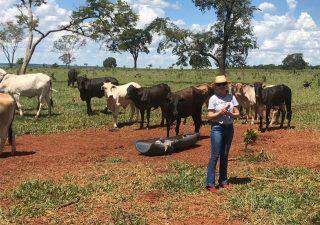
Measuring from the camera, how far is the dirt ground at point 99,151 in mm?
12352

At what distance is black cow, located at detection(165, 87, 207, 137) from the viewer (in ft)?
52.4

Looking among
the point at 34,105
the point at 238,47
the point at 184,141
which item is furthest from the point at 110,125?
the point at 238,47

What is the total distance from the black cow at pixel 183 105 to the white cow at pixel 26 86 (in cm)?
852

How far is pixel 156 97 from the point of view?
19.5m

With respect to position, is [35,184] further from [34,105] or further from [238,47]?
[238,47]

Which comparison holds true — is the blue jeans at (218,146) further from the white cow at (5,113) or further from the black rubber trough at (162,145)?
the white cow at (5,113)

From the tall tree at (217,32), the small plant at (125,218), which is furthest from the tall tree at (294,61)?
the small plant at (125,218)

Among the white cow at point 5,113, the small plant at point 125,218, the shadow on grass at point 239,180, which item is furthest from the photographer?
the white cow at point 5,113

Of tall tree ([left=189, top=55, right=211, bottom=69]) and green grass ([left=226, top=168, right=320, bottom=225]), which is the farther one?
tall tree ([left=189, top=55, right=211, bottom=69])

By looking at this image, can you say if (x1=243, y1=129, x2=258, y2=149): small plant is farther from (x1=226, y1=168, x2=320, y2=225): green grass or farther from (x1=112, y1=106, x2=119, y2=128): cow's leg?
(x1=112, y1=106, x2=119, y2=128): cow's leg

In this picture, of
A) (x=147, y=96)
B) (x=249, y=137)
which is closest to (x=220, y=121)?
(x=249, y=137)

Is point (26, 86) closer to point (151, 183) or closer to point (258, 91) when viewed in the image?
point (258, 91)

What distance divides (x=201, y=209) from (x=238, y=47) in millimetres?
39216

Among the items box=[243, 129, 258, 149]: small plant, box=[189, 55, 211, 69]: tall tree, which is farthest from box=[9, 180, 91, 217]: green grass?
box=[189, 55, 211, 69]: tall tree
